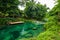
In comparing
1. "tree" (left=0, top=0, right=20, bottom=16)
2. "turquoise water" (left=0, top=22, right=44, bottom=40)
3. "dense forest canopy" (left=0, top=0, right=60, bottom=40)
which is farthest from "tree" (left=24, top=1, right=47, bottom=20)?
"turquoise water" (left=0, top=22, right=44, bottom=40)

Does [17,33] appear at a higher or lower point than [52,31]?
lower

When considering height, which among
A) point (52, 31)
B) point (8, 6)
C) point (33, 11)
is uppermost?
point (8, 6)

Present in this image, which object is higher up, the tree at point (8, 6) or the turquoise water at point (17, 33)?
the tree at point (8, 6)

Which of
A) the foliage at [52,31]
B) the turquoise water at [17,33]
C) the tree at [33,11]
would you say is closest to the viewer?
the foliage at [52,31]

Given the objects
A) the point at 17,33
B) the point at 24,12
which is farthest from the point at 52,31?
the point at 24,12

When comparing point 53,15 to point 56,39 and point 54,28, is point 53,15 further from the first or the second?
point 56,39

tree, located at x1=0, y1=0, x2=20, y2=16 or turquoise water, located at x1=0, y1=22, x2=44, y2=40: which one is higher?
tree, located at x1=0, y1=0, x2=20, y2=16

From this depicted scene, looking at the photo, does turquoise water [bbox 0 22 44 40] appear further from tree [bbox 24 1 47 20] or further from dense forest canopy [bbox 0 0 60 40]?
tree [bbox 24 1 47 20]

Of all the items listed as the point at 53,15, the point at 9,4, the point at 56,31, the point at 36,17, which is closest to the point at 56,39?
the point at 56,31

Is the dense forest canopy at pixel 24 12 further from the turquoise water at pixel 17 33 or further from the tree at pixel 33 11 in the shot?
the turquoise water at pixel 17 33

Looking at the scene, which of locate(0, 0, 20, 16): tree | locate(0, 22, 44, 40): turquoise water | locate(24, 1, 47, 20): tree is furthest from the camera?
locate(24, 1, 47, 20): tree

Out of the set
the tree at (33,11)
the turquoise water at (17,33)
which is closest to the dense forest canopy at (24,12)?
the tree at (33,11)

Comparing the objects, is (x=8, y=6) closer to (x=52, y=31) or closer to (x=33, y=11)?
(x=33, y=11)

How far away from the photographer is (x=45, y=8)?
44.9 m
